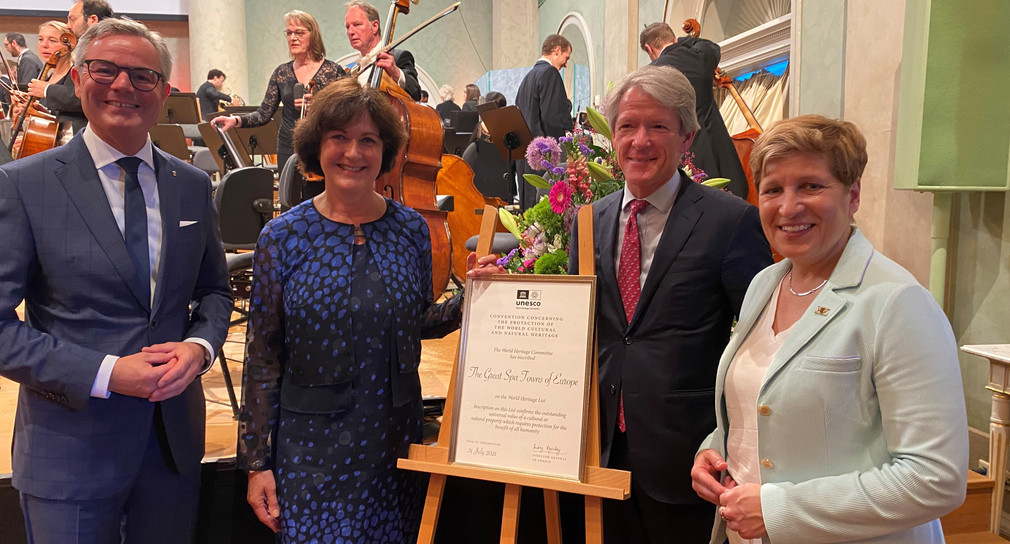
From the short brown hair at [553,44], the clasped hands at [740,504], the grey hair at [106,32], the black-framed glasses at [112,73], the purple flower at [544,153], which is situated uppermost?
the short brown hair at [553,44]

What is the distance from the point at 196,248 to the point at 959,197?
3278mm

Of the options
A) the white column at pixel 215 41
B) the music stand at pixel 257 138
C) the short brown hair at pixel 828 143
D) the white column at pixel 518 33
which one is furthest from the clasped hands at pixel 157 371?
the white column at pixel 518 33

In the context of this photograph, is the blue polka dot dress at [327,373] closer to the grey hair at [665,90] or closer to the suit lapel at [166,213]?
the suit lapel at [166,213]

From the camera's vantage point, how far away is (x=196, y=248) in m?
1.79

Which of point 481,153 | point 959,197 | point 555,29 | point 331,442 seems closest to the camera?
point 331,442

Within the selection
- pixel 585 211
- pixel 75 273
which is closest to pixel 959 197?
pixel 585 211

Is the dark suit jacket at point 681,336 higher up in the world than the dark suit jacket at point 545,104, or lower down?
lower down

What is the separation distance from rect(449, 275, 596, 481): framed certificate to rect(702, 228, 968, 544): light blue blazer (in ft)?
1.52

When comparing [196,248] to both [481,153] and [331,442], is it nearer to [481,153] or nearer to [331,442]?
[331,442]

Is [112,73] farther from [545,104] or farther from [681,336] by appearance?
[545,104]

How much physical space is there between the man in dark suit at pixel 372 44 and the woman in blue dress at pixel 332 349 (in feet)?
8.21

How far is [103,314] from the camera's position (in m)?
1.62

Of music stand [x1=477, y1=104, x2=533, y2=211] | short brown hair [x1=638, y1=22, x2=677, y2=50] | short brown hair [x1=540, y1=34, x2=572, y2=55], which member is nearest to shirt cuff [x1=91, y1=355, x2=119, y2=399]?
short brown hair [x1=638, y1=22, x2=677, y2=50]

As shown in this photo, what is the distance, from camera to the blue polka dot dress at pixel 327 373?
1741mm
